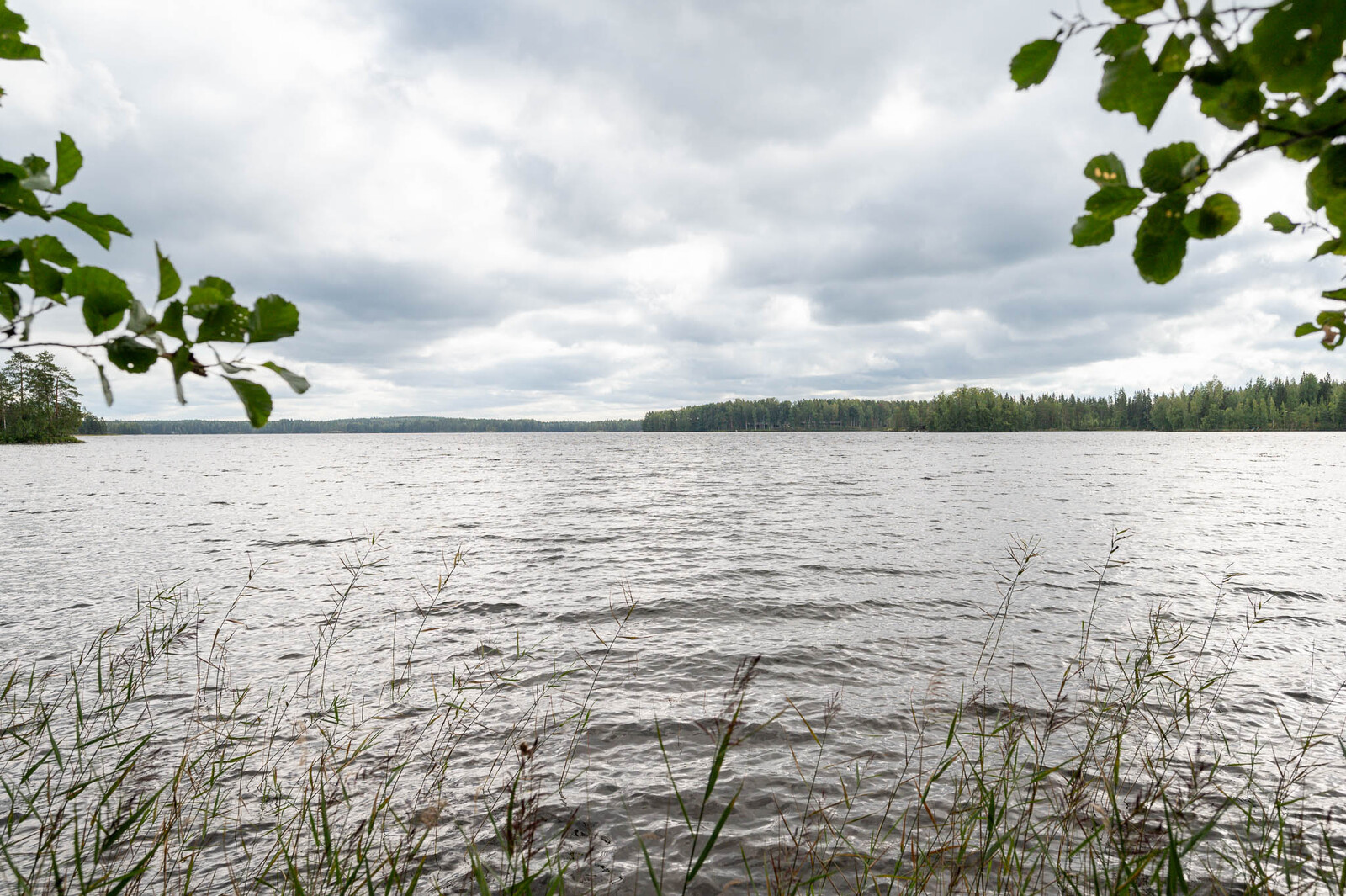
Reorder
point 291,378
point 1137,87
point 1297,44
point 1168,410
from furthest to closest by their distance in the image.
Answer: point 1168,410 < point 291,378 < point 1137,87 < point 1297,44

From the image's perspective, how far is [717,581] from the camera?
46.0 feet

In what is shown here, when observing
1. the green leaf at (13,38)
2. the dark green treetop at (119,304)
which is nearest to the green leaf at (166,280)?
the dark green treetop at (119,304)

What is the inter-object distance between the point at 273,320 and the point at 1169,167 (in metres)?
1.90

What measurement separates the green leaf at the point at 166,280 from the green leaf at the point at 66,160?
1.79 feet

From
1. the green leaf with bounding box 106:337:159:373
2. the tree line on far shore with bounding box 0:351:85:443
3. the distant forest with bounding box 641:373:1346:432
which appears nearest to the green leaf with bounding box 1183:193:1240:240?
the green leaf with bounding box 106:337:159:373

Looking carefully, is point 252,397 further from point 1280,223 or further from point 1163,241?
point 1280,223

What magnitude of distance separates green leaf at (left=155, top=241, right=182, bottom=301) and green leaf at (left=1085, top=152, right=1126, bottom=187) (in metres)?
2.03

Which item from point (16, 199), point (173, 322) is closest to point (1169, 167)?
point (173, 322)

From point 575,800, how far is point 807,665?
4350 millimetres

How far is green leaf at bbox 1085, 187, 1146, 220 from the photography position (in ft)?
4.29

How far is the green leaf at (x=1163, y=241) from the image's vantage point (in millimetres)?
1303

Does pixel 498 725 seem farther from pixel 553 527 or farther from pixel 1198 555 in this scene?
pixel 1198 555

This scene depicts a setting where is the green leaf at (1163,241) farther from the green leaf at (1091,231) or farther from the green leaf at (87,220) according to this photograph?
the green leaf at (87,220)

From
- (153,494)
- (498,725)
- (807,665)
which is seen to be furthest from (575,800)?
(153,494)
